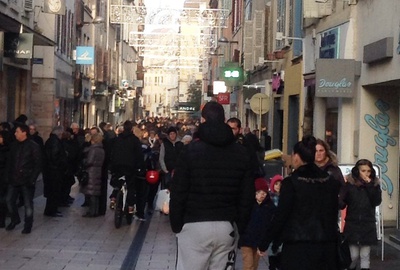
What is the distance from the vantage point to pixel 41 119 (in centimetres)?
3834

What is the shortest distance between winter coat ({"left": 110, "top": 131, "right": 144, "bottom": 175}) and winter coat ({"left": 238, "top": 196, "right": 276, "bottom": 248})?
25.8 ft

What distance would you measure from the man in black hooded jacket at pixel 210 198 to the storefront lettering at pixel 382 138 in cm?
1145

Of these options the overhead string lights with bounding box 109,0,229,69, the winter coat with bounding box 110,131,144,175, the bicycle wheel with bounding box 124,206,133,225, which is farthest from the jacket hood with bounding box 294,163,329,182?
the overhead string lights with bounding box 109,0,229,69

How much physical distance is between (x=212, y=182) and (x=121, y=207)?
34.8ft

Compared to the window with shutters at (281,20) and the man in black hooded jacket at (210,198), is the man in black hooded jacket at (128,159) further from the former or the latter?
the window with shutters at (281,20)

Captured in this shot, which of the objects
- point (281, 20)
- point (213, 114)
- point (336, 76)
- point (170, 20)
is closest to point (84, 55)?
point (281, 20)

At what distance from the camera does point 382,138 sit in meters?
19.0

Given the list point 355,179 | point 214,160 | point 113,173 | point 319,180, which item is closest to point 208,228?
point 214,160

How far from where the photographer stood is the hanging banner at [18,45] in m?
27.5

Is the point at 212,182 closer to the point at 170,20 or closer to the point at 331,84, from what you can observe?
the point at 331,84

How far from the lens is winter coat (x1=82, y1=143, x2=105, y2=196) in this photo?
749 inches

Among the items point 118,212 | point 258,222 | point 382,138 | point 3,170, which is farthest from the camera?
point 382,138

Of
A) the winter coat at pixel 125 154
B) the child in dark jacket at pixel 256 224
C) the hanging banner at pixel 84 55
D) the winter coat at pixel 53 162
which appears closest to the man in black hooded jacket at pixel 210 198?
the child in dark jacket at pixel 256 224

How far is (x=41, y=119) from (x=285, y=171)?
626 inches
